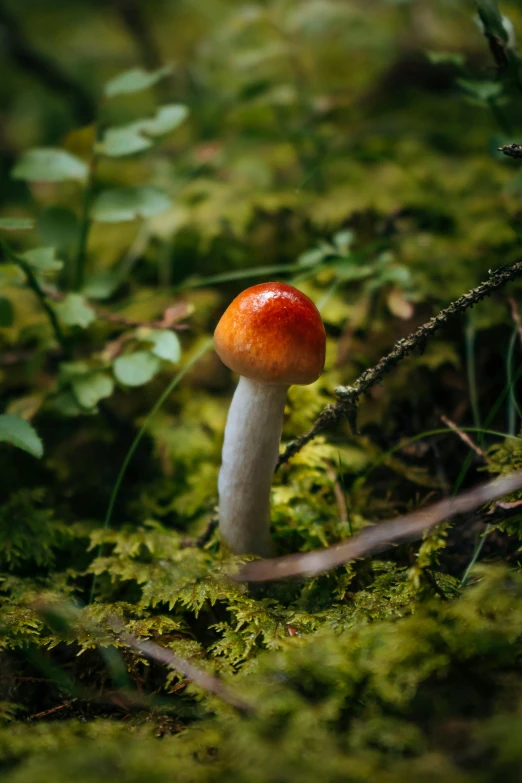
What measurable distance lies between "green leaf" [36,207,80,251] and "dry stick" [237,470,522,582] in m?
A: 1.71

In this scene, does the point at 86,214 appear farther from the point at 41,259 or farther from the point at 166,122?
the point at 166,122

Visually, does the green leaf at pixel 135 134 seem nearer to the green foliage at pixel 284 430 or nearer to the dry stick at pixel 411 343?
the green foliage at pixel 284 430

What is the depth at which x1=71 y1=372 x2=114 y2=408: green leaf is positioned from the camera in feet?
6.90

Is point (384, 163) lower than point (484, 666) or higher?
higher

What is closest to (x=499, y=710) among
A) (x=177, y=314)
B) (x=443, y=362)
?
(x=443, y=362)

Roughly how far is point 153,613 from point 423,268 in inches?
71.5

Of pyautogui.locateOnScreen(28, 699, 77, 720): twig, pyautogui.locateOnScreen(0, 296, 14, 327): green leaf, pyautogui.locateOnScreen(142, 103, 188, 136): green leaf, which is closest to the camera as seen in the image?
pyautogui.locateOnScreen(28, 699, 77, 720): twig

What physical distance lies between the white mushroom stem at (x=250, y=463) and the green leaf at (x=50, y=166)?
133cm

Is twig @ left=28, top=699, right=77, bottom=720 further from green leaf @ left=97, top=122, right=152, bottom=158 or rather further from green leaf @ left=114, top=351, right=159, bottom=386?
green leaf @ left=97, top=122, right=152, bottom=158

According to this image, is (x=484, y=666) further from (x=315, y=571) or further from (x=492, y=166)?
(x=492, y=166)

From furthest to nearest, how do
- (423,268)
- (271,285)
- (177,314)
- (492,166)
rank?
(492,166), (423,268), (177,314), (271,285)

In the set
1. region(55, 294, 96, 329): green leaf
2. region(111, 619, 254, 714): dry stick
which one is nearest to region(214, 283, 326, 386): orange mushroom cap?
region(111, 619, 254, 714): dry stick

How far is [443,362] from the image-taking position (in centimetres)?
228

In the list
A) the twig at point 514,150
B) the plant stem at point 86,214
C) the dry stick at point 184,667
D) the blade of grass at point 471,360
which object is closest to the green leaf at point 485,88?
the twig at point 514,150
